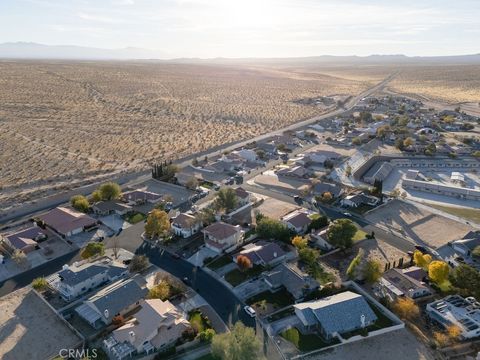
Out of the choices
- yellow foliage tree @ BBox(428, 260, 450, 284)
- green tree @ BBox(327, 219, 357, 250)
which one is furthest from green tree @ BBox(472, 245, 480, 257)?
green tree @ BBox(327, 219, 357, 250)

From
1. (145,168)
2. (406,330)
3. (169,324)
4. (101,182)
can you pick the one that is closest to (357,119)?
(145,168)

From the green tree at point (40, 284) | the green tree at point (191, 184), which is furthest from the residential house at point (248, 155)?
the green tree at point (40, 284)

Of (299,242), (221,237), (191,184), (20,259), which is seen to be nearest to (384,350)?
(299,242)

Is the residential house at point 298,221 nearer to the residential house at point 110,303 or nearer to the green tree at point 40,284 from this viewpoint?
the residential house at point 110,303

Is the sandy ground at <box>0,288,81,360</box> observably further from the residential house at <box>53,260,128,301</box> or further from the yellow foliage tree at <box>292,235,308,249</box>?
the yellow foliage tree at <box>292,235,308,249</box>

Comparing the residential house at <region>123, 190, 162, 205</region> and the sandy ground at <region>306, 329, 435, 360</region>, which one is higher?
Result: the residential house at <region>123, 190, 162, 205</region>

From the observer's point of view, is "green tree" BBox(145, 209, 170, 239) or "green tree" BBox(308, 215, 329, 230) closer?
"green tree" BBox(145, 209, 170, 239)

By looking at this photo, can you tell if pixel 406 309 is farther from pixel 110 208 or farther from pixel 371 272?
pixel 110 208
